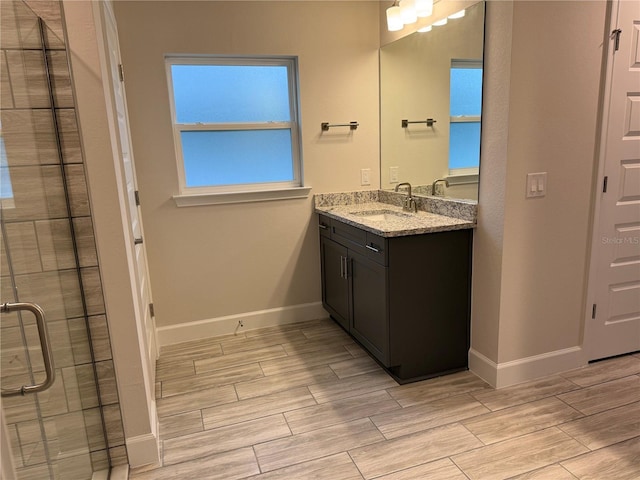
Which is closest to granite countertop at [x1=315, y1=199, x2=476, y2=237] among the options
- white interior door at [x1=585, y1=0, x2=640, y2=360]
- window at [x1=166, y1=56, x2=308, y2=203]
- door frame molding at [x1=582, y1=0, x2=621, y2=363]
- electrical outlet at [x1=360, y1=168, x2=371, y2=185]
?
electrical outlet at [x1=360, y1=168, x2=371, y2=185]

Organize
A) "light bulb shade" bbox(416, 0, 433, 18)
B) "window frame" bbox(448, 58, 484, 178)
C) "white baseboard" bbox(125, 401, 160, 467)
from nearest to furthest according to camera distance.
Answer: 1. "white baseboard" bbox(125, 401, 160, 467)
2. "window frame" bbox(448, 58, 484, 178)
3. "light bulb shade" bbox(416, 0, 433, 18)

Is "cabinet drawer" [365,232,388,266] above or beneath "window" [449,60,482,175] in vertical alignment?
beneath

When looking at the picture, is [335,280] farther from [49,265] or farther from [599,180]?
[49,265]

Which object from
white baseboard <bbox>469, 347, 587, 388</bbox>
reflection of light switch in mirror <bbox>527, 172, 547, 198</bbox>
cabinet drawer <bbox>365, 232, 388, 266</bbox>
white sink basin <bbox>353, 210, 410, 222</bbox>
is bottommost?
white baseboard <bbox>469, 347, 587, 388</bbox>

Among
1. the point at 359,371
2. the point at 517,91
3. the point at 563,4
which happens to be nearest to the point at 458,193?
the point at 517,91

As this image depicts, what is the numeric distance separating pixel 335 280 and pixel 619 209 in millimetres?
1822

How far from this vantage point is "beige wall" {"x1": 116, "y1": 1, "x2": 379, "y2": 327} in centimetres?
288

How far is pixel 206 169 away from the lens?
3.19 metres

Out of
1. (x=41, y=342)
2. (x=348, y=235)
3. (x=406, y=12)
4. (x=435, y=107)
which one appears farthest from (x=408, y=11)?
(x=41, y=342)

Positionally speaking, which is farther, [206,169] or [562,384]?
[206,169]

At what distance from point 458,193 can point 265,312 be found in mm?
1704

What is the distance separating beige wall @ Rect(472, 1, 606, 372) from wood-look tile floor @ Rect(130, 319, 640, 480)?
0.34 m

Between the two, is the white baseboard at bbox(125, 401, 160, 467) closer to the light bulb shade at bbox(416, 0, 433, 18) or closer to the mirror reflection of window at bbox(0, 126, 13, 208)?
the mirror reflection of window at bbox(0, 126, 13, 208)

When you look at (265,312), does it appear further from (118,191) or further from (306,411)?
(118,191)
